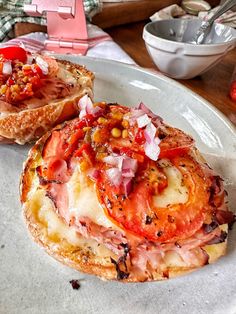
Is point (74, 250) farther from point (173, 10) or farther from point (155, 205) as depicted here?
point (173, 10)

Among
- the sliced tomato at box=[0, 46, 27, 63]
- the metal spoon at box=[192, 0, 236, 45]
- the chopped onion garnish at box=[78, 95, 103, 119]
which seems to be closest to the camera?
the chopped onion garnish at box=[78, 95, 103, 119]

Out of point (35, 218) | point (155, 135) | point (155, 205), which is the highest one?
point (155, 135)

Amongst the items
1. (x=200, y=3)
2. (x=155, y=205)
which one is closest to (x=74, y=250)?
(x=155, y=205)

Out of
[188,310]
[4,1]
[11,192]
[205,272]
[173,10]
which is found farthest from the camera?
[173,10]

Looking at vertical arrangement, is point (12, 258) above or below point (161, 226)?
below

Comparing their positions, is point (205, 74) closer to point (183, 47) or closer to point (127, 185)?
point (183, 47)

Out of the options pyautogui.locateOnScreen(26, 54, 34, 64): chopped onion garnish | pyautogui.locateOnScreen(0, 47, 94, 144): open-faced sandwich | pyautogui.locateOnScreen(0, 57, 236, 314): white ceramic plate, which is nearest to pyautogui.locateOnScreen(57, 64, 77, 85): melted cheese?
pyautogui.locateOnScreen(0, 47, 94, 144): open-faced sandwich

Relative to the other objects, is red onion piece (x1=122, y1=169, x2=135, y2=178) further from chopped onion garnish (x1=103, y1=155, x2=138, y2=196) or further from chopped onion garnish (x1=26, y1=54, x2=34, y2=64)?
chopped onion garnish (x1=26, y1=54, x2=34, y2=64)
